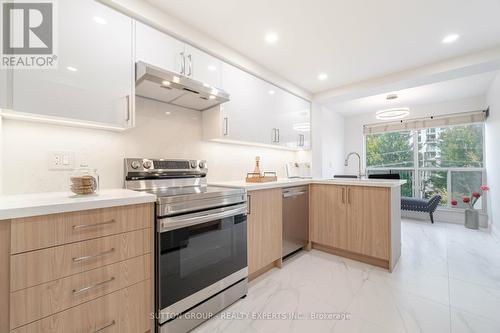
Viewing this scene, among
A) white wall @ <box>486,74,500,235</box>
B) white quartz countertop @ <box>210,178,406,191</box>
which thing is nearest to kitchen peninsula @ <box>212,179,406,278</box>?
white quartz countertop @ <box>210,178,406,191</box>

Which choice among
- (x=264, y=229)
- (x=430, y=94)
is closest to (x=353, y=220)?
(x=264, y=229)

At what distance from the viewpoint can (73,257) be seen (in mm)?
1023

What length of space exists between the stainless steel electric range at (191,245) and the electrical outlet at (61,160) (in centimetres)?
34

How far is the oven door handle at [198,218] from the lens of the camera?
4.28 feet

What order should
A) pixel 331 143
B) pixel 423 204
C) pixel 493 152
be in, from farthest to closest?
pixel 331 143 < pixel 423 204 < pixel 493 152

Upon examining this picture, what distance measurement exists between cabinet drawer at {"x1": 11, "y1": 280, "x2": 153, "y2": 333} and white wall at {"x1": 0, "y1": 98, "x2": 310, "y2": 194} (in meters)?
0.82

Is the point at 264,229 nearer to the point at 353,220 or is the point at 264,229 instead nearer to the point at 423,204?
the point at 353,220

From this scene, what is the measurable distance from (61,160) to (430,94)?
211 inches

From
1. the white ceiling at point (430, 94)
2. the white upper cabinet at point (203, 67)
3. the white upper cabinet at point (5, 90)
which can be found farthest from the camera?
the white ceiling at point (430, 94)

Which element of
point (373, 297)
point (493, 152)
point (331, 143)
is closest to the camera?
point (373, 297)

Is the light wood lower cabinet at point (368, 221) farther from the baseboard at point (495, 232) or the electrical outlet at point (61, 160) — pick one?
the electrical outlet at point (61, 160)

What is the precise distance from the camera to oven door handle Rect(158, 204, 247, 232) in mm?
1305

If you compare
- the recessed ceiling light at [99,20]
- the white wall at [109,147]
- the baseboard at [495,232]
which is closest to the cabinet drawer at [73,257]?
the white wall at [109,147]

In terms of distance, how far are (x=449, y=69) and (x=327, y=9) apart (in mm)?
1792
